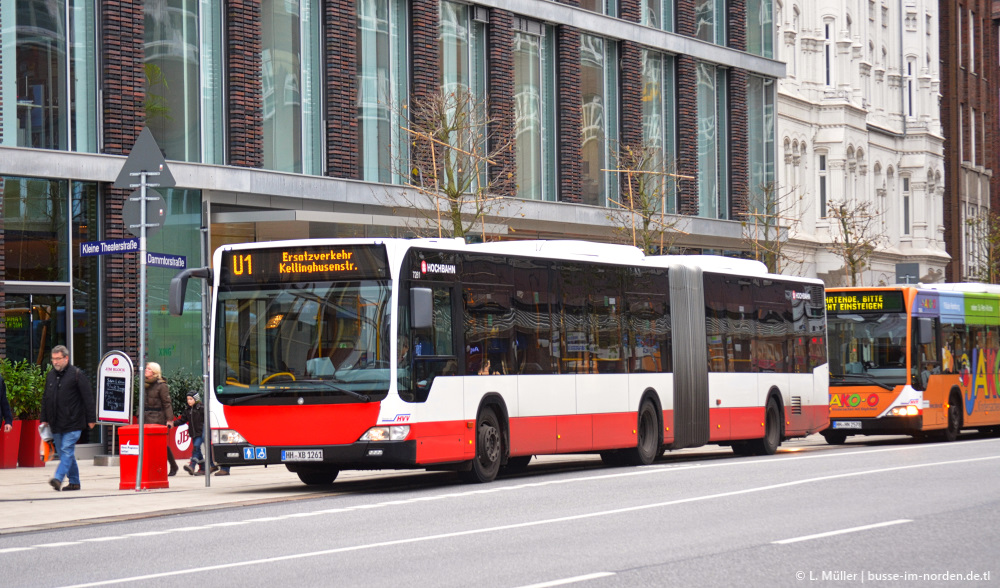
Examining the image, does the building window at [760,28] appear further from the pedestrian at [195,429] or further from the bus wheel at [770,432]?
the pedestrian at [195,429]

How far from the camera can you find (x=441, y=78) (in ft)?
110

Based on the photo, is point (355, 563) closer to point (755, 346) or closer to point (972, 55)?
point (755, 346)

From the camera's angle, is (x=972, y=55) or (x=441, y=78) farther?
(x=972, y=55)

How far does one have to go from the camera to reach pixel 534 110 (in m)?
36.8

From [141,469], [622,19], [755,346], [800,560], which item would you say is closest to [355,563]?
[800,560]

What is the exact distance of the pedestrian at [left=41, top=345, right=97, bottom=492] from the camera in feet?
61.5

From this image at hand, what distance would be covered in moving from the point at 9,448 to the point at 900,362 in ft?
49.6

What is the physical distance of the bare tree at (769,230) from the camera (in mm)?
42469

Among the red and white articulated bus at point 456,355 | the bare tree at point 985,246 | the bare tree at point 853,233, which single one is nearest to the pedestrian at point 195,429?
the red and white articulated bus at point 456,355

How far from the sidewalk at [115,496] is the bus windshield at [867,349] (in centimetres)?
1025

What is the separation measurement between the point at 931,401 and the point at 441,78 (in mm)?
12022

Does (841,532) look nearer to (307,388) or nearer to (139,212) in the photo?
(307,388)

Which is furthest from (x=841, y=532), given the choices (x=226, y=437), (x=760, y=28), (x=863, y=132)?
(x=863, y=132)

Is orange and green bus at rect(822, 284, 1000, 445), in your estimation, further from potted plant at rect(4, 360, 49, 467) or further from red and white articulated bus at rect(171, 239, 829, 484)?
potted plant at rect(4, 360, 49, 467)
